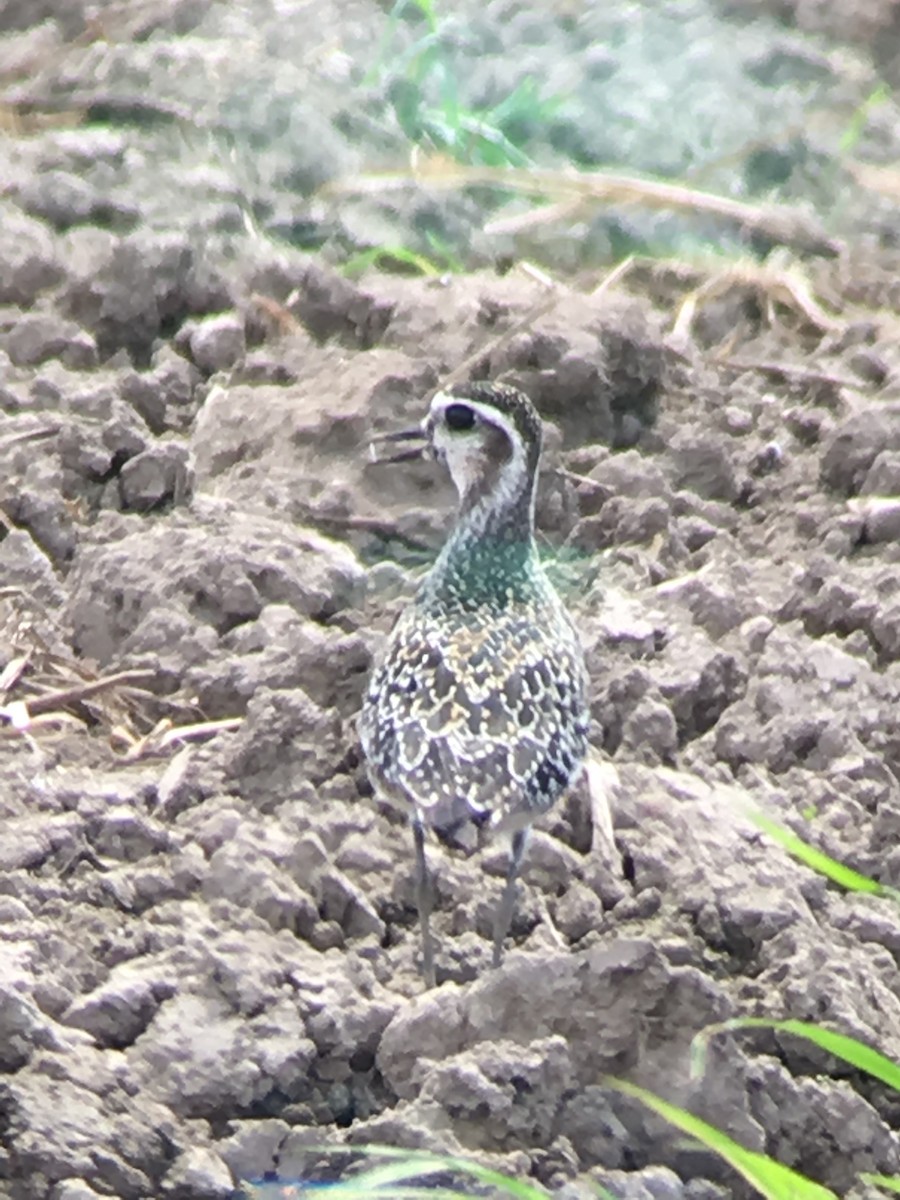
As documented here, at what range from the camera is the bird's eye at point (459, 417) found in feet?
13.8

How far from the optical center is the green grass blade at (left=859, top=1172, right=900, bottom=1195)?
288cm

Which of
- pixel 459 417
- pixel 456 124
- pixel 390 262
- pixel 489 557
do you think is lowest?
pixel 390 262

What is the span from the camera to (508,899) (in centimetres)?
347

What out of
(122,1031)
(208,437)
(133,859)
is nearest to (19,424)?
(208,437)

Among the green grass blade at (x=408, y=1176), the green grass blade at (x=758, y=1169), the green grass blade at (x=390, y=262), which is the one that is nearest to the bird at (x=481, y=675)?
the green grass blade at (x=408, y=1176)

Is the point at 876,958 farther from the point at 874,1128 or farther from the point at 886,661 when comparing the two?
the point at 886,661

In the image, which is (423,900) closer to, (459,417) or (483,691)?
(483,691)

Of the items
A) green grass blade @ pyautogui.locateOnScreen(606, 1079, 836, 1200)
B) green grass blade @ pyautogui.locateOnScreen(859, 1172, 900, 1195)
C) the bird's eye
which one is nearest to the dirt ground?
green grass blade @ pyautogui.locateOnScreen(859, 1172, 900, 1195)

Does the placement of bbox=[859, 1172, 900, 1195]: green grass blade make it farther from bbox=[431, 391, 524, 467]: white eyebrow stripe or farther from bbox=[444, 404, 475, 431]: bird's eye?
bbox=[444, 404, 475, 431]: bird's eye

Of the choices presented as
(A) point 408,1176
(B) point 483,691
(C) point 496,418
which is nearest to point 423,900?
(B) point 483,691

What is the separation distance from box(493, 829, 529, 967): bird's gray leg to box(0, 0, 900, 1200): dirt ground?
0.19 ft

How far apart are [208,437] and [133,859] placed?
5.30 ft

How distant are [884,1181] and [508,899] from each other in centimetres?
83

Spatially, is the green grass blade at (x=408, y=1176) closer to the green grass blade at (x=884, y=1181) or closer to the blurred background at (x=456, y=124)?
the green grass blade at (x=884, y=1181)
